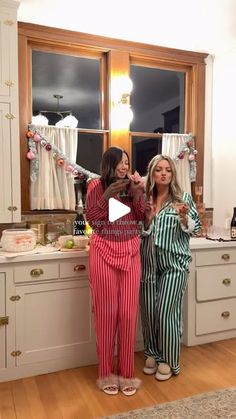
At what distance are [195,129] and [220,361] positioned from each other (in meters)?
1.98

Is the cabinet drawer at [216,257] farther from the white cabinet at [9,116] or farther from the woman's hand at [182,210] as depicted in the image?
the white cabinet at [9,116]

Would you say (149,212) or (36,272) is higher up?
(149,212)

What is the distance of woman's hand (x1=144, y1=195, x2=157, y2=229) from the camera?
2.19m

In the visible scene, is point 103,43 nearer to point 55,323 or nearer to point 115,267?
point 115,267

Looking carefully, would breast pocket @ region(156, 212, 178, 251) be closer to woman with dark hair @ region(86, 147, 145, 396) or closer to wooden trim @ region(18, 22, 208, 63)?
woman with dark hair @ region(86, 147, 145, 396)

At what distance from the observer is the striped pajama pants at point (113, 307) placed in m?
1.98

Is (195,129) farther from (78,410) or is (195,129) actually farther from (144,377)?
(78,410)

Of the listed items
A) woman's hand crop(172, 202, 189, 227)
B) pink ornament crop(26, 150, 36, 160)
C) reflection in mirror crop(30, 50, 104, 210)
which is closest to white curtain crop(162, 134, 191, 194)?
reflection in mirror crop(30, 50, 104, 210)

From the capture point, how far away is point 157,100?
3256mm

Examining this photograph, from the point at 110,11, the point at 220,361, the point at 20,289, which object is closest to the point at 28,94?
the point at 110,11

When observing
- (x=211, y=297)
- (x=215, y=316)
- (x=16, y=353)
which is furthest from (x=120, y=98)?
(x=16, y=353)

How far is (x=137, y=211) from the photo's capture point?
2.08 meters

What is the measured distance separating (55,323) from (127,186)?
39.2 inches

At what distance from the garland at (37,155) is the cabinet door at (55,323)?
0.92 meters
